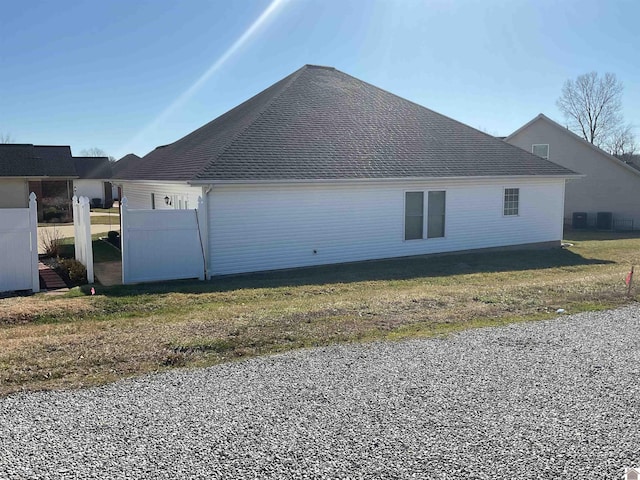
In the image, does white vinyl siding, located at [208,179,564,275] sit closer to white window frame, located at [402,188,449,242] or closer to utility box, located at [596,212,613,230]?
white window frame, located at [402,188,449,242]

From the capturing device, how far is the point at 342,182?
15938mm

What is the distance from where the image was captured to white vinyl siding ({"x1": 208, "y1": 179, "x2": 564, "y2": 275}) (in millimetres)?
14766

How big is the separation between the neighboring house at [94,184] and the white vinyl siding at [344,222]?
3632cm

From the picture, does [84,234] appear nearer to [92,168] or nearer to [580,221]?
[580,221]

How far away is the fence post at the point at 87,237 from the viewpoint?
13.2 meters

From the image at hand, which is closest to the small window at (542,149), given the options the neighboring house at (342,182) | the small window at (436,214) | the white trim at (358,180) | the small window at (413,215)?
the neighboring house at (342,182)

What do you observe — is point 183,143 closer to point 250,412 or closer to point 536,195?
point 536,195

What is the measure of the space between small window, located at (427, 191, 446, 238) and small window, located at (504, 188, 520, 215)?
2.93 metres

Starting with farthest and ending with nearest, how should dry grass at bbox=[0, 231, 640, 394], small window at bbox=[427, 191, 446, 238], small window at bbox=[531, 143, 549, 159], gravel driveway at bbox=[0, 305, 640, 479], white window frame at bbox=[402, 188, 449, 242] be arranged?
small window at bbox=[531, 143, 549, 159] < small window at bbox=[427, 191, 446, 238] < white window frame at bbox=[402, 188, 449, 242] < dry grass at bbox=[0, 231, 640, 394] < gravel driveway at bbox=[0, 305, 640, 479]

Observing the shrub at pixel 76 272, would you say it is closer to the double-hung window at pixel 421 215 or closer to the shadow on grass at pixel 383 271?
the shadow on grass at pixel 383 271

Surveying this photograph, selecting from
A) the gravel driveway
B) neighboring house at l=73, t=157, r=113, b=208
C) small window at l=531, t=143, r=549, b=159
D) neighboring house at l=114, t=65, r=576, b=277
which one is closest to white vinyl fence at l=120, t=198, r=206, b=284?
neighboring house at l=114, t=65, r=576, b=277

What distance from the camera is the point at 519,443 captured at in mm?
4730

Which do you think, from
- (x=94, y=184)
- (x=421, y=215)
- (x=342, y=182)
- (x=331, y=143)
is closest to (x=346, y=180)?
(x=342, y=182)

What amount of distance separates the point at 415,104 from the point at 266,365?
17.8 meters
